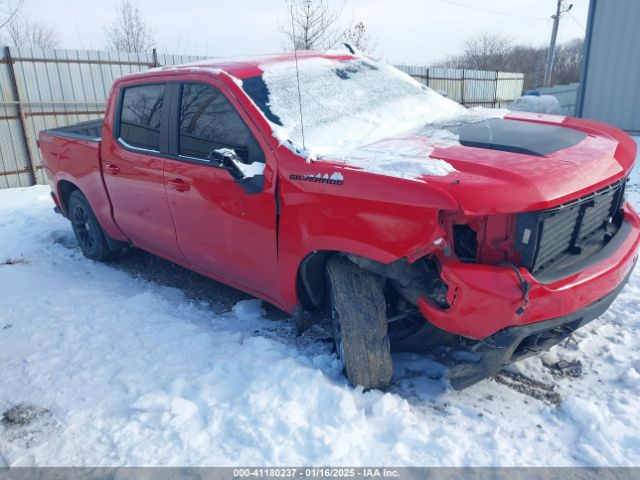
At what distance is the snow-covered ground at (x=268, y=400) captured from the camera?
2404 millimetres

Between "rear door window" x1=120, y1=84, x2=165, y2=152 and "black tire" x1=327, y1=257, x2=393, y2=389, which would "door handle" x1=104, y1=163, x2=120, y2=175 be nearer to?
"rear door window" x1=120, y1=84, x2=165, y2=152

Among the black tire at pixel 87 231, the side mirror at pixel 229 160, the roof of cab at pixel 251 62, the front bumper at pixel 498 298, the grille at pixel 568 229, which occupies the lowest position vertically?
the black tire at pixel 87 231

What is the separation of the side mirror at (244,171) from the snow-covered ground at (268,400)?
1.04 meters

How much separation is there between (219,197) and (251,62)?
3.52 ft

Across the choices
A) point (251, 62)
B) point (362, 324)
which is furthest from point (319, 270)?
point (251, 62)

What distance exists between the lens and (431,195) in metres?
2.24

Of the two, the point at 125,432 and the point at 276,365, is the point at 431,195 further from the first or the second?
the point at 125,432

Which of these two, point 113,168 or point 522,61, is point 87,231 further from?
point 522,61

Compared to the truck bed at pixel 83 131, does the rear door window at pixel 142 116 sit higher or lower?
higher

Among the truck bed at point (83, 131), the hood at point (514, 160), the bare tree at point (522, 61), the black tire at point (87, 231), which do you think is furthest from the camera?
the bare tree at point (522, 61)

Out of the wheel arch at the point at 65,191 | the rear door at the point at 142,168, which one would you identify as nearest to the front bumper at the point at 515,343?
the rear door at the point at 142,168

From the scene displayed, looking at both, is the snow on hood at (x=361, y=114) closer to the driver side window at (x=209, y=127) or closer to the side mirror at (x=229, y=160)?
the driver side window at (x=209, y=127)

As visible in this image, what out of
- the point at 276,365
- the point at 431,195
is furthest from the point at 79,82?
the point at 431,195

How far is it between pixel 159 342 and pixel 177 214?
94cm
